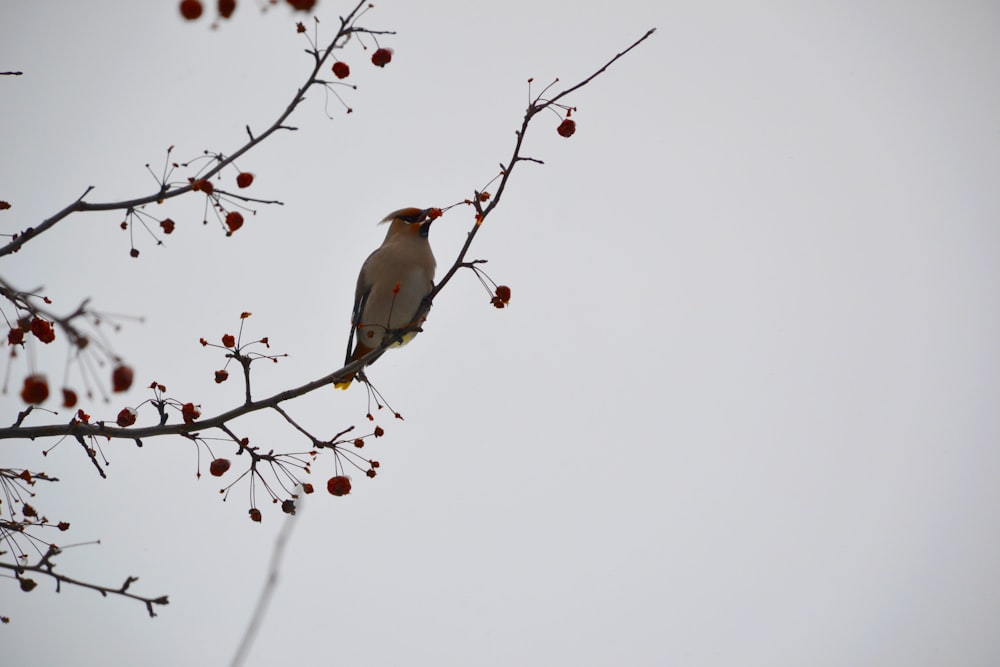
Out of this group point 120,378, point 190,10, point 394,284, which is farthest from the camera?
point 394,284

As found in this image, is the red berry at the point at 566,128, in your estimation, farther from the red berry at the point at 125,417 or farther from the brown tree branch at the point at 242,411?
the red berry at the point at 125,417

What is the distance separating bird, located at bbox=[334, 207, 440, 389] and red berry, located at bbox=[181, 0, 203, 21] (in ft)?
7.03

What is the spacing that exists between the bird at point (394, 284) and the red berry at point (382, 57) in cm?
146

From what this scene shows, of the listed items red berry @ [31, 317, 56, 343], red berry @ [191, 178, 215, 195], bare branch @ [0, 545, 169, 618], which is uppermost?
red berry @ [191, 178, 215, 195]

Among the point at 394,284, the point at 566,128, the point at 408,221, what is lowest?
the point at 566,128

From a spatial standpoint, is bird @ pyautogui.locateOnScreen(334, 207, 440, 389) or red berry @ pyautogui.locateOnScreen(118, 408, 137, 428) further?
bird @ pyautogui.locateOnScreen(334, 207, 440, 389)

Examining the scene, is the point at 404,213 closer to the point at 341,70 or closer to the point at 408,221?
the point at 408,221

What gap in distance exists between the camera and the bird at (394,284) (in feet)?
14.0

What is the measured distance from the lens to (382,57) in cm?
270

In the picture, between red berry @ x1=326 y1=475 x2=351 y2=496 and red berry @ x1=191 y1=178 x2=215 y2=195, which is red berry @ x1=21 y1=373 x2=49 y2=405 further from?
red berry @ x1=326 y1=475 x2=351 y2=496

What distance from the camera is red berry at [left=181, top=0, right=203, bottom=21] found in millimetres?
2018

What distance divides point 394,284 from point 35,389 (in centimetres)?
274

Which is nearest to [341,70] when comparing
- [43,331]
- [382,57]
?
[382,57]

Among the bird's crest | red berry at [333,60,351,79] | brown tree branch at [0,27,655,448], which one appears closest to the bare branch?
brown tree branch at [0,27,655,448]
